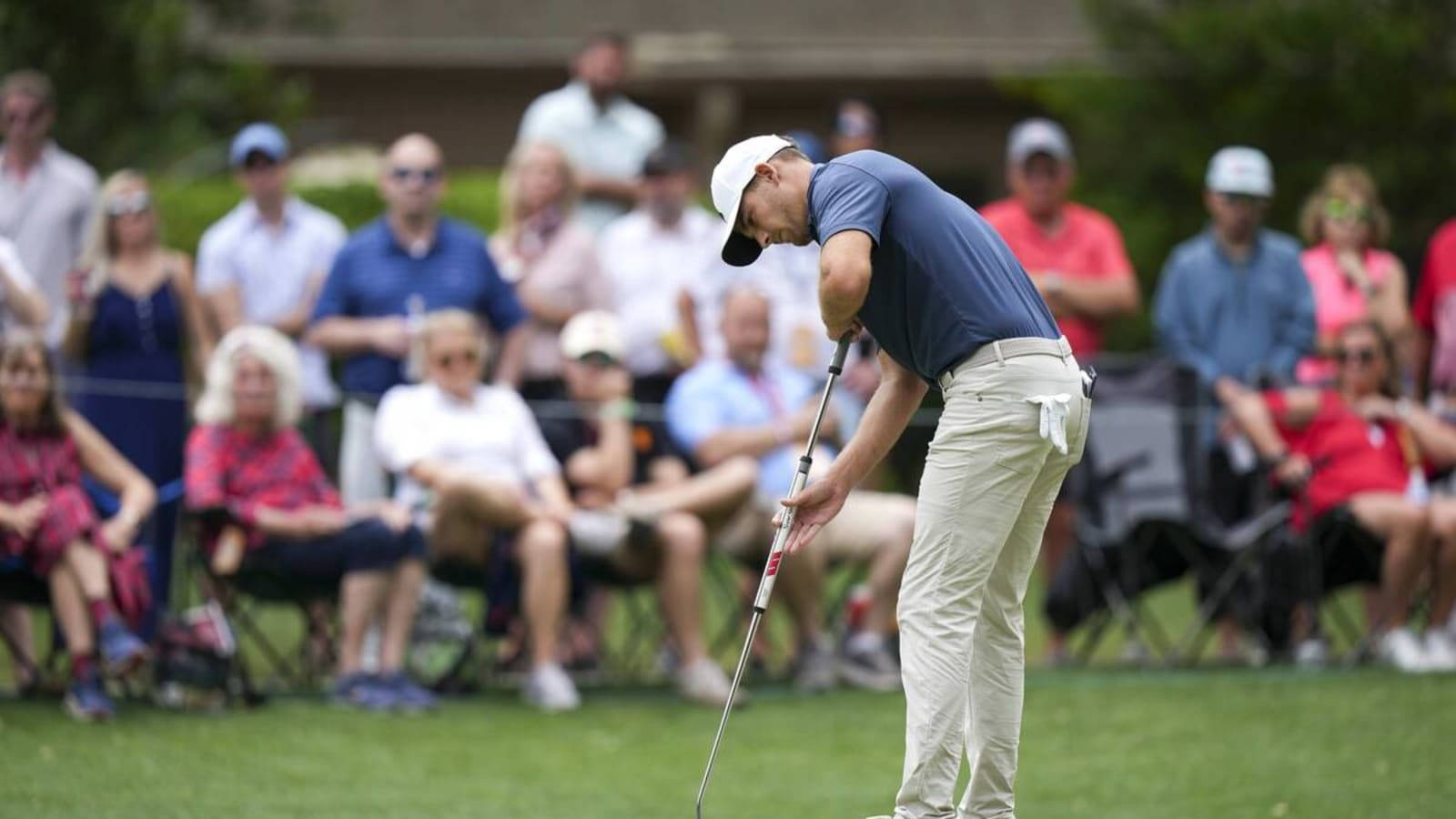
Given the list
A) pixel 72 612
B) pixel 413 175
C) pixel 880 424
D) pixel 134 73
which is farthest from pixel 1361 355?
pixel 134 73

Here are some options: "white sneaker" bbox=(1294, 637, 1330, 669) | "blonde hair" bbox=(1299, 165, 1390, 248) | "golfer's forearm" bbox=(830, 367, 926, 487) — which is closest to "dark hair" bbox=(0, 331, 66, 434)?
"golfer's forearm" bbox=(830, 367, 926, 487)

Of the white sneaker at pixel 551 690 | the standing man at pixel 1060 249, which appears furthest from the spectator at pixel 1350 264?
the white sneaker at pixel 551 690

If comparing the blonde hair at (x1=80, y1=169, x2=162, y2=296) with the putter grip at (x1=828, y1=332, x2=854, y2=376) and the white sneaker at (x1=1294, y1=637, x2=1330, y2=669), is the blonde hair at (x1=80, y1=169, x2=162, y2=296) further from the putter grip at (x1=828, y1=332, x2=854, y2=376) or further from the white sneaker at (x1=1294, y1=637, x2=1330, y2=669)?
the white sneaker at (x1=1294, y1=637, x2=1330, y2=669)

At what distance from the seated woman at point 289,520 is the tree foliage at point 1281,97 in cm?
829

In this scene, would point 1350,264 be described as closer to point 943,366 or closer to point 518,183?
point 518,183

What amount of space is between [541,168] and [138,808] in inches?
161

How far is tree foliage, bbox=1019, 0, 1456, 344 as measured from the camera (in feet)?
48.4

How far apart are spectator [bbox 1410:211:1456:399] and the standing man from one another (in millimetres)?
1514

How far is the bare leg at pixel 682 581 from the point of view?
8.66 m

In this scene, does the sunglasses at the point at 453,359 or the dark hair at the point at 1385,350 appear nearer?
the sunglasses at the point at 453,359

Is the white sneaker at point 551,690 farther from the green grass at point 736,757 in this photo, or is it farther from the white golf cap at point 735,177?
the white golf cap at point 735,177

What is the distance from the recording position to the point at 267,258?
9641mm

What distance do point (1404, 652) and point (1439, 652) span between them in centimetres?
17

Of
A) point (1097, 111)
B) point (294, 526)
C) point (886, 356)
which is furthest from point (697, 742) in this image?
point (1097, 111)
